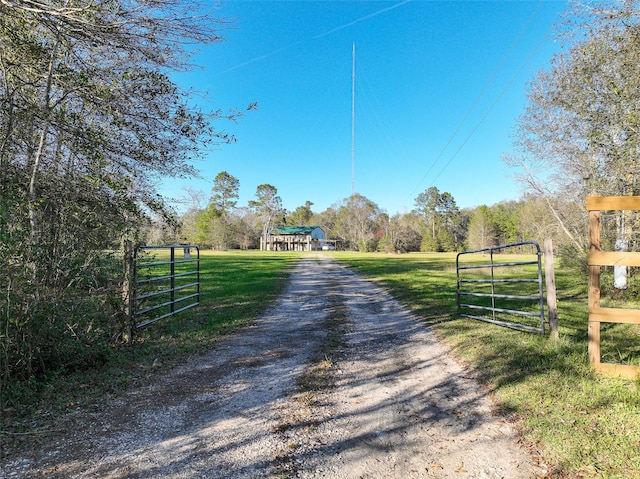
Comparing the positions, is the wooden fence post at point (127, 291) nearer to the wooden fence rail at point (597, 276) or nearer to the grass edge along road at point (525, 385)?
the grass edge along road at point (525, 385)

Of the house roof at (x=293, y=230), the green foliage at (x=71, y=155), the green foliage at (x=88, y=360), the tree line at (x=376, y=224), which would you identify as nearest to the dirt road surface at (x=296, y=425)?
the green foliage at (x=88, y=360)

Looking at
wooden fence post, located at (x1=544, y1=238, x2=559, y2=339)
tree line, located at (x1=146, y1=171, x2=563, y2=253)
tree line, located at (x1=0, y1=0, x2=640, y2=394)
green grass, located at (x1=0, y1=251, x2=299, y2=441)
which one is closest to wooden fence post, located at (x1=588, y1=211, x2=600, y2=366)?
wooden fence post, located at (x1=544, y1=238, x2=559, y2=339)

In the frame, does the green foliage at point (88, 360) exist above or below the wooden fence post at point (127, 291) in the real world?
below

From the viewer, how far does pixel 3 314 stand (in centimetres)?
328

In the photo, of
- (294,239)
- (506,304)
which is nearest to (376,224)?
(294,239)

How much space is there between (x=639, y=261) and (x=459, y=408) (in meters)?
2.48

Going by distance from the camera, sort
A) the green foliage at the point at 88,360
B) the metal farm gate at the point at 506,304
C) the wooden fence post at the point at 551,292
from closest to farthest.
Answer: the green foliage at the point at 88,360 < the wooden fence post at the point at 551,292 < the metal farm gate at the point at 506,304

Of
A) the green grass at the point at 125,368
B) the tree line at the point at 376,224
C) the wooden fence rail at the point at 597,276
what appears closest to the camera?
the green grass at the point at 125,368

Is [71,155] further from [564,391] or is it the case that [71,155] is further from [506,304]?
[506,304]

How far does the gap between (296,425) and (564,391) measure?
259cm

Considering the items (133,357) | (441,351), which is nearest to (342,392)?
(441,351)

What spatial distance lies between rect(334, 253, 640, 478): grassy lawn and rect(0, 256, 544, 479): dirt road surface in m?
0.23

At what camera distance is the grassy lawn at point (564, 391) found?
7.97 feet

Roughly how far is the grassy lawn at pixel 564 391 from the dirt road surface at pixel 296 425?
23 cm
